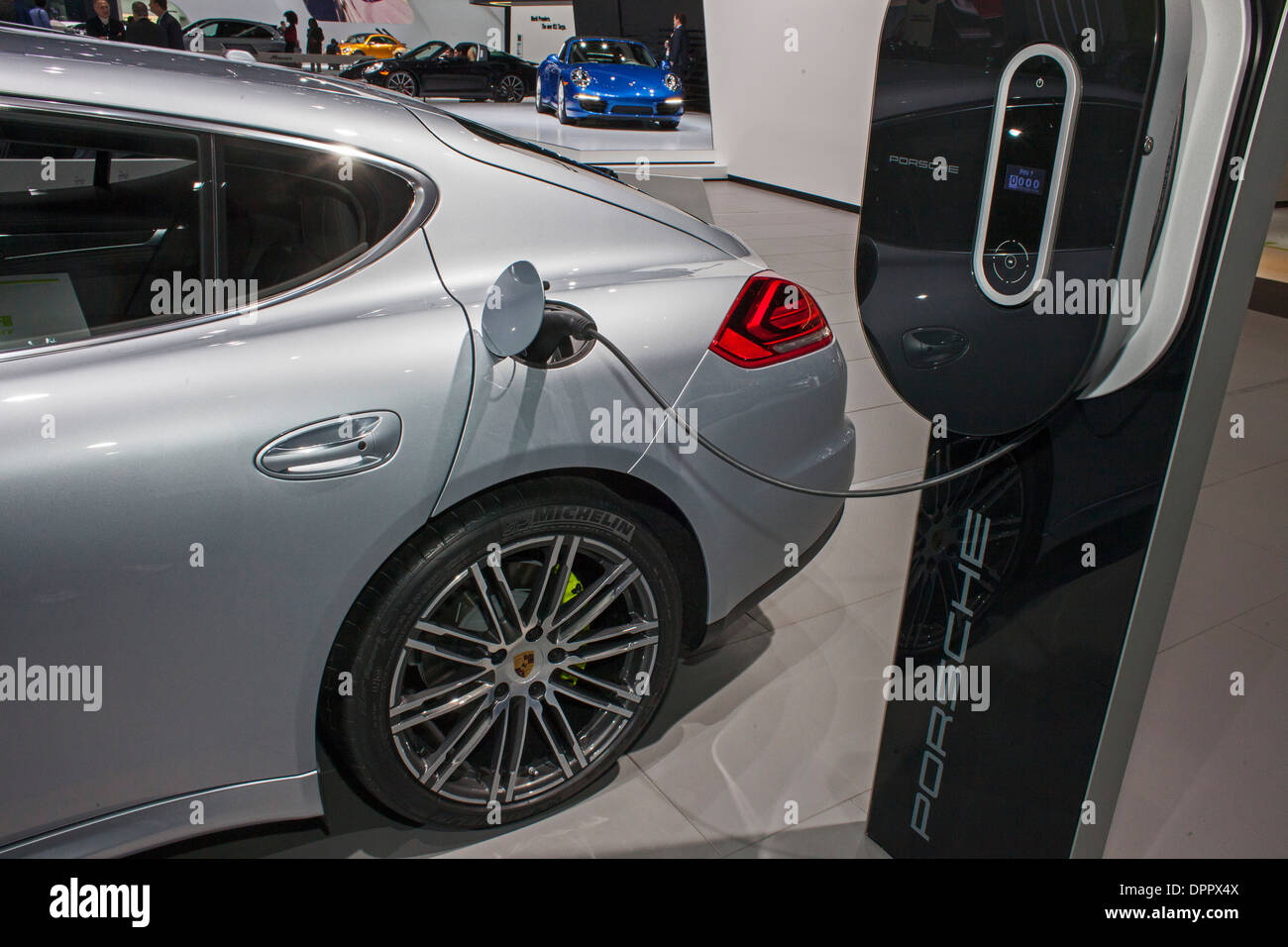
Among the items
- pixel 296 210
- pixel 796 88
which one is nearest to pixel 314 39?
pixel 796 88

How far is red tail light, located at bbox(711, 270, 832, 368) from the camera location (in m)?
1.85

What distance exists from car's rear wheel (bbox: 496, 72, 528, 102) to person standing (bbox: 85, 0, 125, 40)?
6691 mm

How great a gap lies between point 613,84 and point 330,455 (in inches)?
476

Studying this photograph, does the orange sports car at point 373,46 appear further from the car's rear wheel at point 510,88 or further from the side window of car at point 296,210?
the side window of car at point 296,210

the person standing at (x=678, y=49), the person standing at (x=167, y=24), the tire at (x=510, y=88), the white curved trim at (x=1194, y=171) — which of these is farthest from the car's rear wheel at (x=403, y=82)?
the white curved trim at (x=1194, y=171)

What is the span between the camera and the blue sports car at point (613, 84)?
12.4 m

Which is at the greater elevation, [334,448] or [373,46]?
[373,46]

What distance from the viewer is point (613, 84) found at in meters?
12.4

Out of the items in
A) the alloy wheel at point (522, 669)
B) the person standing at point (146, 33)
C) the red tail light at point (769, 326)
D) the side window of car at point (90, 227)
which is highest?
the person standing at point (146, 33)

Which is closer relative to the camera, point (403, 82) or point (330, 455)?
point (330, 455)

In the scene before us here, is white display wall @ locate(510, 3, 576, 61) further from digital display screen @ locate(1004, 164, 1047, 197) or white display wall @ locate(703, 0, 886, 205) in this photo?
digital display screen @ locate(1004, 164, 1047, 197)

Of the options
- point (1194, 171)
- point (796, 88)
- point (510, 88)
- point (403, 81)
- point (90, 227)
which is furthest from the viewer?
point (510, 88)

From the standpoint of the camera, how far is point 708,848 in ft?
6.02

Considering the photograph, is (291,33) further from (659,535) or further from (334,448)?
(334,448)
